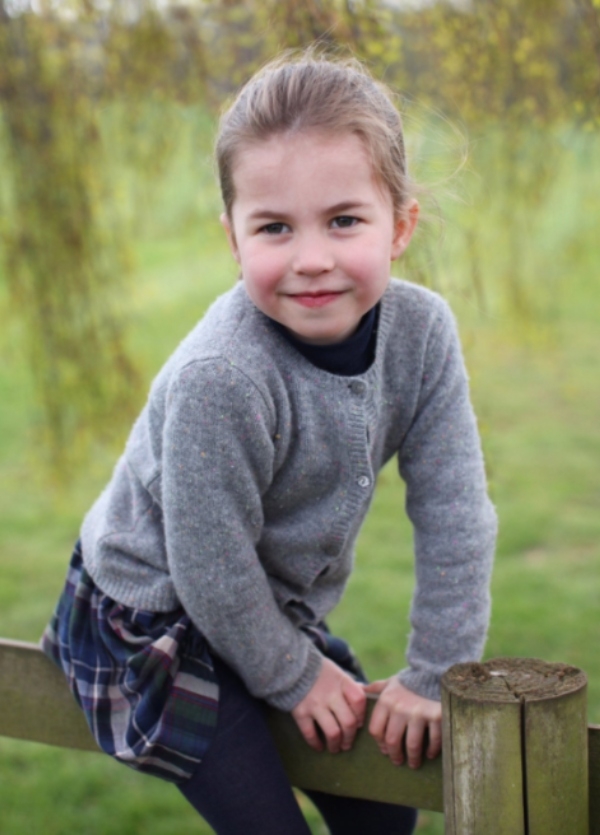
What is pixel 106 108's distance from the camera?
380 cm

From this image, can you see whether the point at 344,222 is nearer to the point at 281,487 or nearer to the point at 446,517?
the point at 281,487

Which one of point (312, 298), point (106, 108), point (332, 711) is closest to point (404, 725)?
point (332, 711)

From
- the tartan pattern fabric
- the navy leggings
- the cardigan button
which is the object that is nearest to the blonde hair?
the cardigan button

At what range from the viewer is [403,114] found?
1825mm

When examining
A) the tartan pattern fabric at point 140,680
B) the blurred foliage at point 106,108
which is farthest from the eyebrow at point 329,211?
the blurred foliage at point 106,108

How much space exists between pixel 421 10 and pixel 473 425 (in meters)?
2.30

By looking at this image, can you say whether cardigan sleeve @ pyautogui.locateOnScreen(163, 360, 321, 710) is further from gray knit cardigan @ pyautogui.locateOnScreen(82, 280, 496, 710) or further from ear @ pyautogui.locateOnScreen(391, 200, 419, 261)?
ear @ pyautogui.locateOnScreen(391, 200, 419, 261)

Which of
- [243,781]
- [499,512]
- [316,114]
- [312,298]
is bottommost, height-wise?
[499,512]

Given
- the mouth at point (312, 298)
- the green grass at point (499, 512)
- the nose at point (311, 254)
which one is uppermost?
the nose at point (311, 254)

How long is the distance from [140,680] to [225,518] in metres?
0.29

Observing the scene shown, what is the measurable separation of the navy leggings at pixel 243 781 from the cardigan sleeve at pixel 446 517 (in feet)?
0.82

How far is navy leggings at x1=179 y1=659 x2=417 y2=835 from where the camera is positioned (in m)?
1.53

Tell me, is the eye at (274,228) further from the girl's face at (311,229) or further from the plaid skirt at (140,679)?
the plaid skirt at (140,679)

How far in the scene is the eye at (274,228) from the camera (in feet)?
4.82
